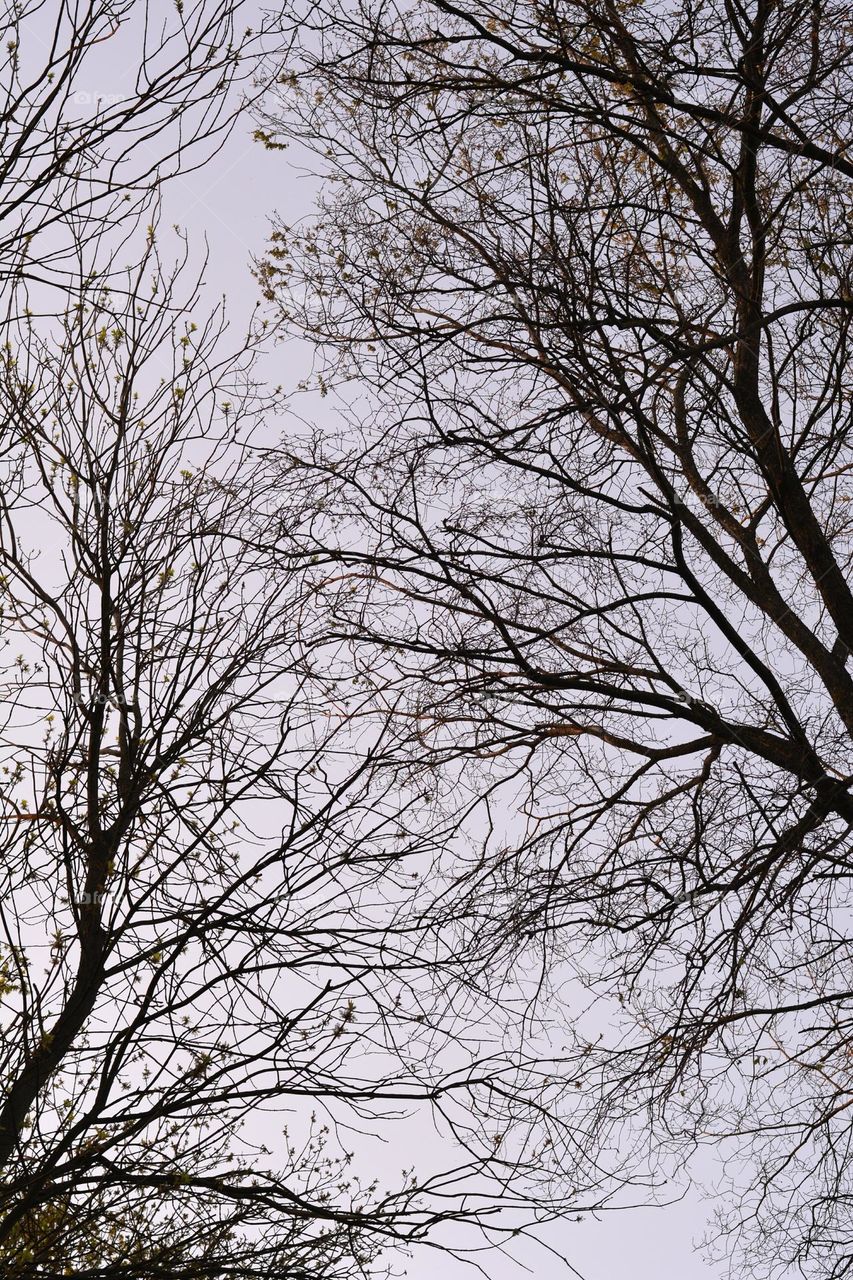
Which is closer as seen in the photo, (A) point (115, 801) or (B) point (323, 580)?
(A) point (115, 801)

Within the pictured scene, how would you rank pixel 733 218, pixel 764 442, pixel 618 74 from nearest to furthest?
pixel 618 74
pixel 764 442
pixel 733 218

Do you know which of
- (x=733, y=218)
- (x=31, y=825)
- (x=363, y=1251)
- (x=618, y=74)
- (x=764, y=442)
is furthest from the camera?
(x=733, y=218)

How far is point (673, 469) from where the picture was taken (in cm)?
644

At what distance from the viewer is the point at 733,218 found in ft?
21.1

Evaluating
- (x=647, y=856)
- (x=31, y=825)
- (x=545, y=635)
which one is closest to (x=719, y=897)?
(x=647, y=856)

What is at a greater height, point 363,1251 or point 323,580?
point 323,580

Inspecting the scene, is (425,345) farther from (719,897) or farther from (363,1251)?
(363,1251)

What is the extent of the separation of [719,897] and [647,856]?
46cm

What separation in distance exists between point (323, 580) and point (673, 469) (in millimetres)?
2166

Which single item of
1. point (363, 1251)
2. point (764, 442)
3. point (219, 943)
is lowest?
point (363, 1251)

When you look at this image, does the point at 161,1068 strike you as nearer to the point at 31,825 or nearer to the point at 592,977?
the point at 31,825

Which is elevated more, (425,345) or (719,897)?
(425,345)

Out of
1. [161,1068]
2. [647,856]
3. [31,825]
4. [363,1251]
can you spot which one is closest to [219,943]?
[161,1068]

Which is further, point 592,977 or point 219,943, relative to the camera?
point 592,977
